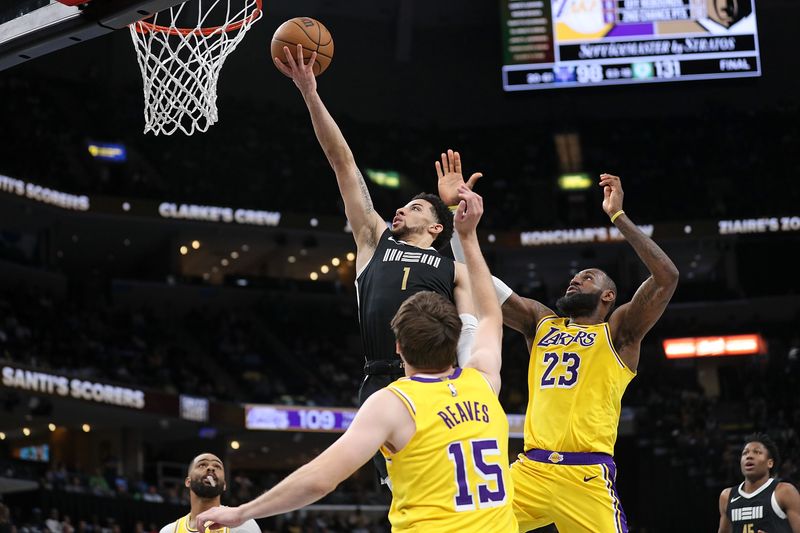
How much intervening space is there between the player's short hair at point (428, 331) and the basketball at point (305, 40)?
256 cm

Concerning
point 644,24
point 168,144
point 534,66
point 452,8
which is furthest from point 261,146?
point 644,24

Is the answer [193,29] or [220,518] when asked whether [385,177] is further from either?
[220,518]

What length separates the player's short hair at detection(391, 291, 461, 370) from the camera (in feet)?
12.4

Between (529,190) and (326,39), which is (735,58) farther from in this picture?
(326,39)

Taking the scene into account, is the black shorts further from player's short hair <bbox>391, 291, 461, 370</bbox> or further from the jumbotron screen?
the jumbotron screen

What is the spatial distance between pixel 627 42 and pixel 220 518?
2170 cm

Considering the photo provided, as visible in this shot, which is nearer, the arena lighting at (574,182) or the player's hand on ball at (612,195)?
the player's hand on ball at (612,195)

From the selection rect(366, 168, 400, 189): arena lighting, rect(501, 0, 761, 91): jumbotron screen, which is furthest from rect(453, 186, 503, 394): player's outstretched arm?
rect(366, 168, 400, 189): arena lighting

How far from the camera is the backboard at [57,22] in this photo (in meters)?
6.05

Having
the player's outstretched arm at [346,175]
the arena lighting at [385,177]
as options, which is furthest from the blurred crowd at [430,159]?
the player's outstretched arm at [346,175]

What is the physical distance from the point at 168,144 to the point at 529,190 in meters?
11.8

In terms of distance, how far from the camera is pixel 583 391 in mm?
6148

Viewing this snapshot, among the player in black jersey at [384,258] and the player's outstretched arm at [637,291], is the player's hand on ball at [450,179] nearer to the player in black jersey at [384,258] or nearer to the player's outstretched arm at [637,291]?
the player in black jersey at [384,258]

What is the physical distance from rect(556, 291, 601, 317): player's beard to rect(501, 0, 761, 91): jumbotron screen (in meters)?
17.9
